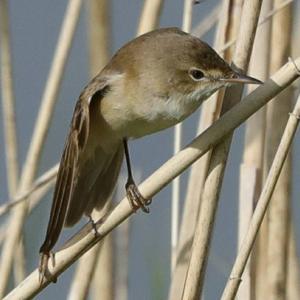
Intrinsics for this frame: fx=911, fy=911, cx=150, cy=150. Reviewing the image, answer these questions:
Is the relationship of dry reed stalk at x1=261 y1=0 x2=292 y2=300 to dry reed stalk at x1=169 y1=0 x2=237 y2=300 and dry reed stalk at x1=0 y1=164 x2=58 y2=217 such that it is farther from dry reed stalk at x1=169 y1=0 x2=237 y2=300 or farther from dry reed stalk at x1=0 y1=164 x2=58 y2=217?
dry reed stalk at x1=0 y1=164 x2=58 y2=217

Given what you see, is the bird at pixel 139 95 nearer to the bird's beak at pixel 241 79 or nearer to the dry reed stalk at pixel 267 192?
the bird's beak at pixel 241 79

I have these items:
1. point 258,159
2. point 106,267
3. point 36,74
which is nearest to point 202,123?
point 258,159

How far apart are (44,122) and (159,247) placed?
0.71 meters

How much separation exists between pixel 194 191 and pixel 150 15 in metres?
0.37

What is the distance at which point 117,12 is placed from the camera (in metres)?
4.75

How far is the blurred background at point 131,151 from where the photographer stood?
2.23m

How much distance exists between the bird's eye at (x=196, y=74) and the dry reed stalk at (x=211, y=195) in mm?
150

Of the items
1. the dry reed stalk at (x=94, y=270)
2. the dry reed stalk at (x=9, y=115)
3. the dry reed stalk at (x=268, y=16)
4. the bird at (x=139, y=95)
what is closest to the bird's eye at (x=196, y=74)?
the bird at (x=139, y=95)

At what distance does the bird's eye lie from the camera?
1.58m

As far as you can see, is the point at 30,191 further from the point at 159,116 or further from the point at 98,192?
the point at 159,116

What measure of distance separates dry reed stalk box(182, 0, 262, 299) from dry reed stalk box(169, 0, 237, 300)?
0.23m

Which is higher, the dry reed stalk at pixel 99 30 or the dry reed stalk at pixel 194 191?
the dry reed stalk at pixel 99 30

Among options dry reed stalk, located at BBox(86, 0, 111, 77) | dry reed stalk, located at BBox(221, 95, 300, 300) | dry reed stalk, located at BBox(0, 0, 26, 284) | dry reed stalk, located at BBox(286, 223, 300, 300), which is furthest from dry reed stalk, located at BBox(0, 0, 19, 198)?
dry reed stalk, located at BBox(221, 95, 300, 300)

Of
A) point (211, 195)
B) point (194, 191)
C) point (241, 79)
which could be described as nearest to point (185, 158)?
point (211, 195)
